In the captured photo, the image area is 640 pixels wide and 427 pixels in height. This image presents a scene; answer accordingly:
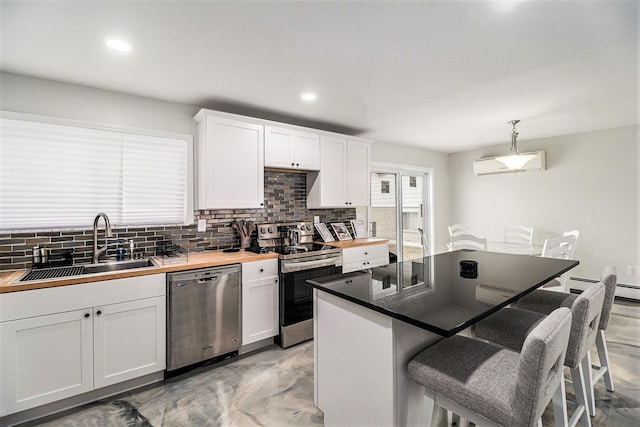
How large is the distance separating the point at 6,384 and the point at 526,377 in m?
2.84

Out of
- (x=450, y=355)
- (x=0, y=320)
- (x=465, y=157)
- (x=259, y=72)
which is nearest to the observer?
(x=450, y=355)

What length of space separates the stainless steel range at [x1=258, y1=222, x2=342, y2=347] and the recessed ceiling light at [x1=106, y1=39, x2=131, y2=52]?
6.42 ft

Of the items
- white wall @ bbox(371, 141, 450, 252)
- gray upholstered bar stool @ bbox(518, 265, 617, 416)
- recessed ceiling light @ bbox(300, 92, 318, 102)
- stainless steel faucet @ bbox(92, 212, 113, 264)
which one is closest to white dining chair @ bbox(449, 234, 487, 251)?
gray upholstered bar stool @ bbox(518, 265, 617, 416)

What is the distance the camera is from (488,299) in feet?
4.64

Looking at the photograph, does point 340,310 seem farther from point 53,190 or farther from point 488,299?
point 53,190

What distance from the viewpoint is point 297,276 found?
2988 millimetres

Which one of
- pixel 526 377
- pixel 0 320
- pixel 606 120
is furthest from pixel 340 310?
pixel 606 120

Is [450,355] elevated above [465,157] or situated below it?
below

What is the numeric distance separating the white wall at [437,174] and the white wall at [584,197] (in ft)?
2.50

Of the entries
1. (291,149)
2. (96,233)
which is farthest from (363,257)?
(96,233)

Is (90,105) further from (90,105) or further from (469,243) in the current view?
(469,243)

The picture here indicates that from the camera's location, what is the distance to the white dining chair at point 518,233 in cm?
478

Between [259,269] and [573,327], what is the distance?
2.29 metres

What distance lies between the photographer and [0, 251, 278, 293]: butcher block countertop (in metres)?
1.89
